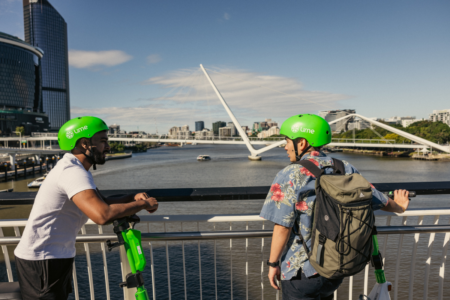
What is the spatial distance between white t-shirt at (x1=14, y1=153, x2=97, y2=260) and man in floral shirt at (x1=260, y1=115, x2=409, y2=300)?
0.74m

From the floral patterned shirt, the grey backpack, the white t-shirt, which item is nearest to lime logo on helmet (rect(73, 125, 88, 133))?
the white t-shirt

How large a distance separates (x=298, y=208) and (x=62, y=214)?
948 mm

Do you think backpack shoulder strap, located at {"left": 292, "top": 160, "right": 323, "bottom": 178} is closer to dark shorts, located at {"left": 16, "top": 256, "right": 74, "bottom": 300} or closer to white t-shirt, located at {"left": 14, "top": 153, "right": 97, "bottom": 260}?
white t-shirt, located at {"left": 14, "top": 153, "right": 97, "bottom": 260}

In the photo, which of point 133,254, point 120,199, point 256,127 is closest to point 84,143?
point 120,199

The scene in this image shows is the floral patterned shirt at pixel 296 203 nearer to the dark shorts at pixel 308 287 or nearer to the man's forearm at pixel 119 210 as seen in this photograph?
the dark shorts at pixel 308 287

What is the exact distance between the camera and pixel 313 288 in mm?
1343

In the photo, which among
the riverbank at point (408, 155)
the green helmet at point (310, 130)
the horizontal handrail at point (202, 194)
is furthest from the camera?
the riverbank at point (408, 155)

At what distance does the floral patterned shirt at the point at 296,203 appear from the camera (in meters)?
1.29

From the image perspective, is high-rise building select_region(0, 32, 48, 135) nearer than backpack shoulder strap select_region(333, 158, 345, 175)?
No

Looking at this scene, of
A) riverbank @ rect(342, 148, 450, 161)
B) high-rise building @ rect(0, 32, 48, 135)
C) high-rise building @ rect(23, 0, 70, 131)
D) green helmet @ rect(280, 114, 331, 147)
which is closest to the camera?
green helmet @ rect(280, 114, 331, 147)

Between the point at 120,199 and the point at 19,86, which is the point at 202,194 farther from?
the point at 19,86

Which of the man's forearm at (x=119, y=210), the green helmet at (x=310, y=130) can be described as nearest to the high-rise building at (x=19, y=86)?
the man's forearm at (x=119, y=210)

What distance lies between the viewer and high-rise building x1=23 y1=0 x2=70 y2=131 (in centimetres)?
10831

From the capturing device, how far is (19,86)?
8212 centimetres
